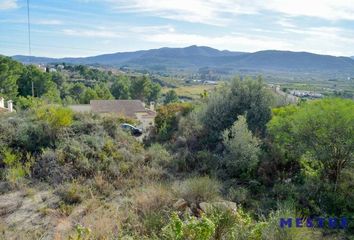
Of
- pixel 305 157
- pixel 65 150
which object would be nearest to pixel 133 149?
pixel 65 150

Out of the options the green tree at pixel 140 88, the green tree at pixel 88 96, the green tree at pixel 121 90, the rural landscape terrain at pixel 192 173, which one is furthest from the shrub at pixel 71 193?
the green tree at pixel 140 88

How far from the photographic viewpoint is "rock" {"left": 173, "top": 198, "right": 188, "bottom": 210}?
19.4ft

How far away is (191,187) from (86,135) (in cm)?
401

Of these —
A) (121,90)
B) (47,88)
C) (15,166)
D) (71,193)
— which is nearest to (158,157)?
(71,193)

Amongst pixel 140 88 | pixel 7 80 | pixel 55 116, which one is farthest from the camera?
pixel 140 88

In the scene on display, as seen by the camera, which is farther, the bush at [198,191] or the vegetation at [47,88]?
the vegetation at [47,88]

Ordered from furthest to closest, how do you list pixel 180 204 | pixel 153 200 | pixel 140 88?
pixel 140 88
pixel 153 200
pixel 180 204

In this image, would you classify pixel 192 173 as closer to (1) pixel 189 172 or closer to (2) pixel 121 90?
(1) pixel 189 172

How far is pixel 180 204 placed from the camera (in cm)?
596

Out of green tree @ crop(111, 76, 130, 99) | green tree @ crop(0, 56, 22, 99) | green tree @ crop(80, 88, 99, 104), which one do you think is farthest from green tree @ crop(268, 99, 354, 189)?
green tree @ crop(111, 76, 130, 99)

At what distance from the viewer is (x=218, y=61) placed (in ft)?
646

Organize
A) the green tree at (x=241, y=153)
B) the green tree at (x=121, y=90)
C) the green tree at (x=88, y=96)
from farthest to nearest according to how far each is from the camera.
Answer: the green tree at (x=121, y=90)
the green tree at (x=88, y=96)
the green tree at (x=241, y=153)

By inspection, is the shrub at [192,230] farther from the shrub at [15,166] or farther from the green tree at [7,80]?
the green tree at [7,80]

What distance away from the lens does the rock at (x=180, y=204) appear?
232 inches
